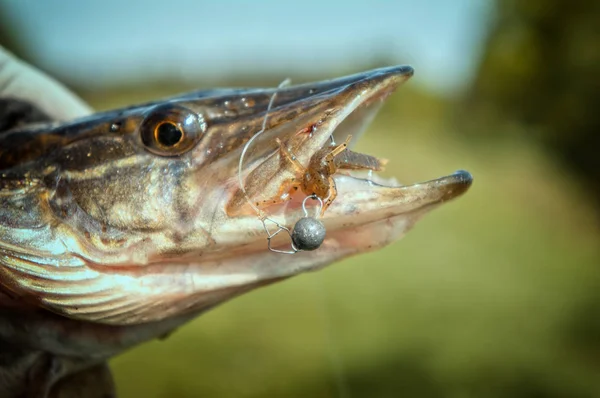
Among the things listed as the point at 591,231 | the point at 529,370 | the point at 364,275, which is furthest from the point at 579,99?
the point at 529,370

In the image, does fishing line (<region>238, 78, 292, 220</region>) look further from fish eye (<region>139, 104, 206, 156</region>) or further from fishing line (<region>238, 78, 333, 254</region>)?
fish eye (<region>139, 104, 206, 156</region>)

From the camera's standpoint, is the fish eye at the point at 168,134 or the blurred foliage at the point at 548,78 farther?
the blurred foliage at the point at 548,78

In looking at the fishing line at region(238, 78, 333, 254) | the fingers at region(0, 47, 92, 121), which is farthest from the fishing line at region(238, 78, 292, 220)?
the fingers at region(0, 47, 92, 121)

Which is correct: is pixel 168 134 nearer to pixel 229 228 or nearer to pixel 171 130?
pixel 171 130

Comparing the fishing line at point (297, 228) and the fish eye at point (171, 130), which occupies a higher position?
the fish eye at point (171, 130)

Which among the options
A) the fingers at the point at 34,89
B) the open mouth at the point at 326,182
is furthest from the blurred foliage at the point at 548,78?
the open mouth at the point at 326,182

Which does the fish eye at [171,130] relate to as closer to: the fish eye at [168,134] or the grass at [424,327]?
the fish eye at [168,134]

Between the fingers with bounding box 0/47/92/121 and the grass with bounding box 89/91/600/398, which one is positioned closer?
the fingers with bounding box 0/47/92/121

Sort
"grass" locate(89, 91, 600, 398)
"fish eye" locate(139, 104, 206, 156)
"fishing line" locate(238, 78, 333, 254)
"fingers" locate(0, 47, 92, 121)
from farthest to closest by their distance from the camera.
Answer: "grass" locate(89, 91, 600, 398) → "fingers" locate(0, 47, 92, 121) → "fish eye" locate(139, 104, 206, 156) → "fishing line" locate(238, 78, 333, 254)
